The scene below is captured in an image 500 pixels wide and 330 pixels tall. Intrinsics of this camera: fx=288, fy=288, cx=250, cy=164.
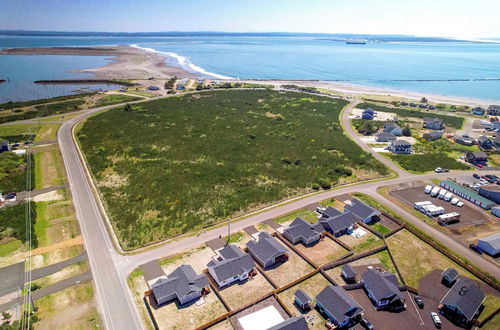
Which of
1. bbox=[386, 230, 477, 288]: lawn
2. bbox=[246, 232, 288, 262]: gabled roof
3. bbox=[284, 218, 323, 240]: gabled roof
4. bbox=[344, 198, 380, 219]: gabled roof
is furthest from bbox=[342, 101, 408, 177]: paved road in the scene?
bbox=[246, 232, 288, 262]: gabled roof

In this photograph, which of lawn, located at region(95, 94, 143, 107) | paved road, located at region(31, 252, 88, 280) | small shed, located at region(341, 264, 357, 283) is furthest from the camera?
lawn, located at region(95, 94, 143, 107)

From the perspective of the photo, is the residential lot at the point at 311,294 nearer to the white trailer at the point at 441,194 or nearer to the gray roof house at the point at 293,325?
the gray roof house at the point at 293,325

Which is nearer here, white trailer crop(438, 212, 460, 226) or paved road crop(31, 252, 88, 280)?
paved road crop(31, 252, 88, 280)

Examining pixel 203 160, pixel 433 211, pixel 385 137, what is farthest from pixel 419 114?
pixel 203 160

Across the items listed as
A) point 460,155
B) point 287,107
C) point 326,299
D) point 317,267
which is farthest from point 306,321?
point 287,107

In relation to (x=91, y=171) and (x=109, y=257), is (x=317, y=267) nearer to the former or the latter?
(x=109, y=257)

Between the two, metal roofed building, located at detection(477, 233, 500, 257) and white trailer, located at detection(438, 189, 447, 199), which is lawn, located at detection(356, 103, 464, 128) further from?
metal roofed building, located at detection(477, 233, 500, 257)

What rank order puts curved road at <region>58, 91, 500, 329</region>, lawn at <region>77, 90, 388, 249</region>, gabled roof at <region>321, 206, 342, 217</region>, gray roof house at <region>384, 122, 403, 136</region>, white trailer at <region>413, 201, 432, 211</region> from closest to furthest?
curved road at <region>58, 91, 500, 329</region> < gabled roof at <region>321, 206, 342, 217</region> < lawn at <region>77, 90, 388, 249</region> < white trailer at <region>413, 201, 432, 211</region> < gray roof house at <region>384, 122, 403, 136</region>
